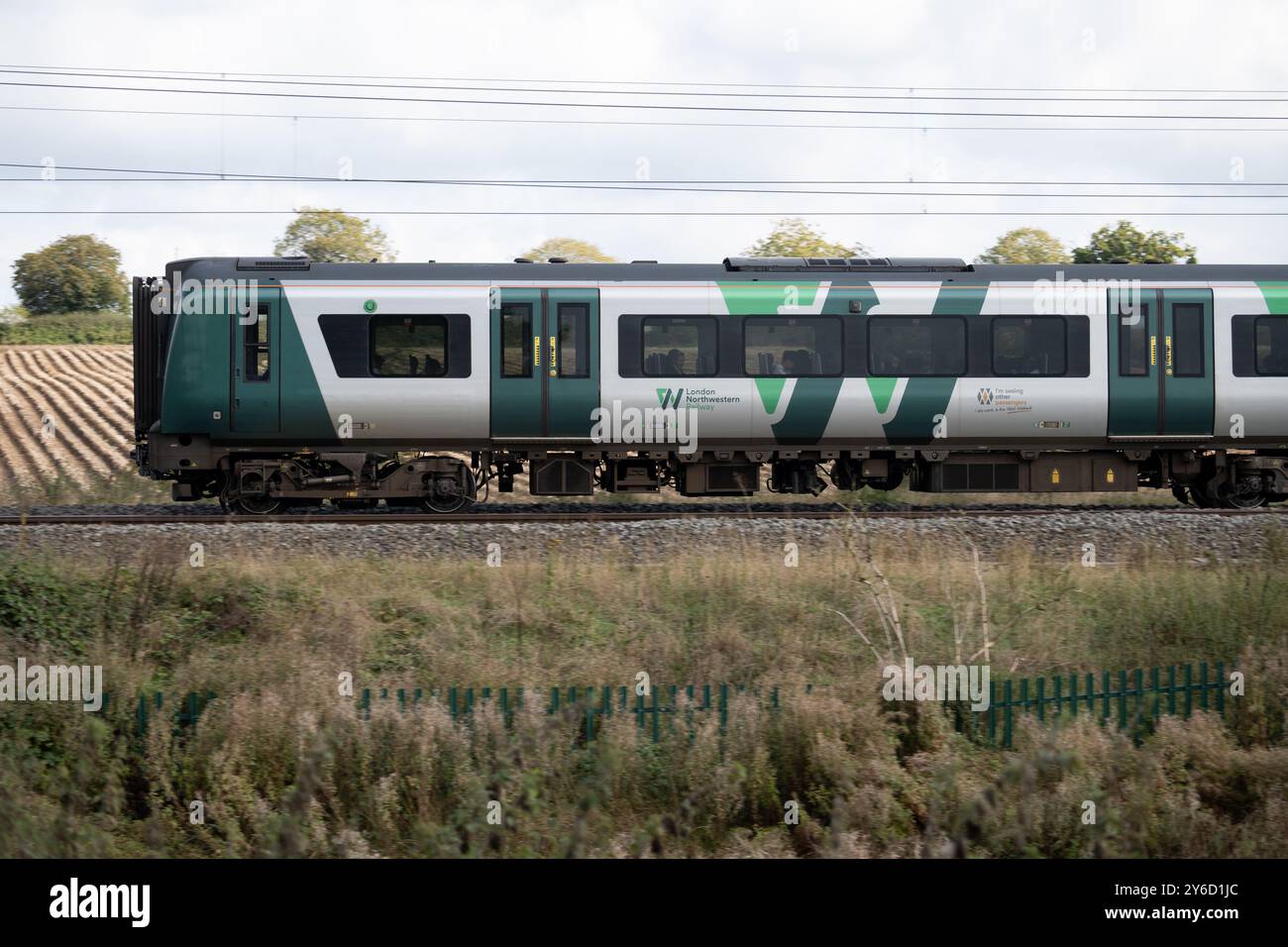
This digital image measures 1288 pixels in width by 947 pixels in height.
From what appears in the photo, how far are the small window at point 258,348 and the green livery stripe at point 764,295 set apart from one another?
5944 mm

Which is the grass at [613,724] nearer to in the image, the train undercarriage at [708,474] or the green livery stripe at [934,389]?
the train undercarriage at [708,474]

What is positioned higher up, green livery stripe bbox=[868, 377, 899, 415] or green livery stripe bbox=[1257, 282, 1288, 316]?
green livery stripe bbox=[1257, 282, 1288, 316]

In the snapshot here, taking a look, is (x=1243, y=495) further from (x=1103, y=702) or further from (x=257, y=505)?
(x=257, y=505)

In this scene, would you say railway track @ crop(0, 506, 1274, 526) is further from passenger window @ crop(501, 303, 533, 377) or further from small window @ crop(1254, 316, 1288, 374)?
small window @ crop(1254, 316, 1288, 374)

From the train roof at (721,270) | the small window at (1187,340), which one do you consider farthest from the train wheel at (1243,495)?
the train roof at (721,270)

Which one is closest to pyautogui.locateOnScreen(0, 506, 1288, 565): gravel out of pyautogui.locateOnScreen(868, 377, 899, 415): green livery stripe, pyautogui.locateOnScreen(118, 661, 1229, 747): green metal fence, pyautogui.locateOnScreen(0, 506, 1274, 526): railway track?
pyautogui.locateOnScreen(0, 506, 1274, 526): railway track

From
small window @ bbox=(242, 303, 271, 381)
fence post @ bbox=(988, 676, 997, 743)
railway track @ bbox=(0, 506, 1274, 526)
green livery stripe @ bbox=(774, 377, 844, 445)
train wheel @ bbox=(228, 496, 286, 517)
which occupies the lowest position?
fence post @ bbox=(988, 676, 997, 743)

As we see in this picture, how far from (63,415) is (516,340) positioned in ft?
77.4

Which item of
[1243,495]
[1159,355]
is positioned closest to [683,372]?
[1159,355]

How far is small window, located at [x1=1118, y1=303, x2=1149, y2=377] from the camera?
14.8 metres

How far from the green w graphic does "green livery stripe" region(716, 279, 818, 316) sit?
1258 mm

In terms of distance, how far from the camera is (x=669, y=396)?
14.5m

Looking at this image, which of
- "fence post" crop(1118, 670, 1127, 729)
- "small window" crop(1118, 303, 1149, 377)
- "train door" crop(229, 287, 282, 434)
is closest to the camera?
"fence post" crop(1118, 670, 1127, 729)

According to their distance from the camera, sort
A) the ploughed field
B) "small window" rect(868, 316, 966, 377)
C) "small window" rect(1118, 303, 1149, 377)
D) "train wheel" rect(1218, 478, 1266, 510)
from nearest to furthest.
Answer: "small window" rect(868, 316, 966, 377) → "small window" rect(1118, 303, 1149, 377) → "train wheel" rect(1218, 478, 1266, 510) → the ploughed field
